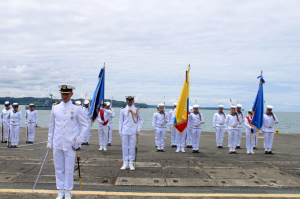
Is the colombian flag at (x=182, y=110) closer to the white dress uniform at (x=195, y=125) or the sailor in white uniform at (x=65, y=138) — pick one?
the white dress uniform at (x=195, y=125)

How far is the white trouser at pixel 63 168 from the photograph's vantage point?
512 cm

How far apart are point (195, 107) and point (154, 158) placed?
3735 millimetres

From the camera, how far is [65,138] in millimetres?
5168

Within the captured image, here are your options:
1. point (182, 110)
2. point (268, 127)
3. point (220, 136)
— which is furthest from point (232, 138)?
point (182, 110)

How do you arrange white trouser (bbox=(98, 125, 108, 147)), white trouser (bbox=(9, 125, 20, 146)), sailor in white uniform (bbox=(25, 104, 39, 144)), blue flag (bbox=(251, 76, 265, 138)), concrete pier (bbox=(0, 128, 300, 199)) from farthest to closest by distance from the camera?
sailor in white uniform (bbox=(25, 104, 39, 144)) → white trouser (bbox=(9, 125, 20, 146)) → white trouser (bbox=(98, 125, 108, 147)) → blue flag (bbox=(251, 76, 265, 138)) → concrete pier (bbox=(0, 128, 300, 199))

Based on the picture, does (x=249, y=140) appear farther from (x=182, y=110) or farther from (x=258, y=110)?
(x=182, y=110)

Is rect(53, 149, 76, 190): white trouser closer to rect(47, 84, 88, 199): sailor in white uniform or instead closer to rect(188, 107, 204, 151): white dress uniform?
rect(47, 84, 88, 199): sailor in white uniform

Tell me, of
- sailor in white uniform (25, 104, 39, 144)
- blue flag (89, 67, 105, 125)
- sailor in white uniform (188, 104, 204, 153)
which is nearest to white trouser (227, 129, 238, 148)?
sailor in white uniform (188, 104, 204, 153)

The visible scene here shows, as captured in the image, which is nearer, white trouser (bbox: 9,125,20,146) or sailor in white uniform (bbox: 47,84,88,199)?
sailor in white uniform (bbox: 47,84,88,199)

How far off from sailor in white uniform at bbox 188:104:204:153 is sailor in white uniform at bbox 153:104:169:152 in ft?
3.97

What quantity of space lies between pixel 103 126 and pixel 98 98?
1624 mm

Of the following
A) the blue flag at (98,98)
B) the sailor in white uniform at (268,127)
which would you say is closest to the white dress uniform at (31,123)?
the blue flag at (98,98)

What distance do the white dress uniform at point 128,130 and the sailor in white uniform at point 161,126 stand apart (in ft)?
12.0

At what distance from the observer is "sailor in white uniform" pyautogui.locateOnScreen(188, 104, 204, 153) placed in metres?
11.5
